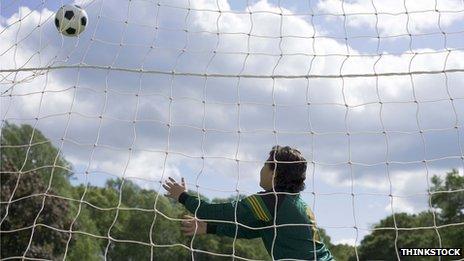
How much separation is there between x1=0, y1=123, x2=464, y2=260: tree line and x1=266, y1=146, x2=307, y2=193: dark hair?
51.7 feet

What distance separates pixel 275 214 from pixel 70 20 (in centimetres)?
353

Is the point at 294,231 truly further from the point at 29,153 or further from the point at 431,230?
the point at 431,230

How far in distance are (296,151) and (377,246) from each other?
3556 centimetres

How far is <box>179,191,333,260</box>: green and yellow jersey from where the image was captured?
4.26 m

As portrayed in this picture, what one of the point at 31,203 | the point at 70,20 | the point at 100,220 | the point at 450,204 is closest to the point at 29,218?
the point at 31,203

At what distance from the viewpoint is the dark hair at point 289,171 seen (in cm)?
448

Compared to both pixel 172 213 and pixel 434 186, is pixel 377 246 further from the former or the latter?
pixel 172 213

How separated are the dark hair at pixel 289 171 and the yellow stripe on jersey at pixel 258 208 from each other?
214mm

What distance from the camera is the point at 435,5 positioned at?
664cm

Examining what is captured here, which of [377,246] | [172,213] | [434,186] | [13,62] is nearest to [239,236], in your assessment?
[13,62]

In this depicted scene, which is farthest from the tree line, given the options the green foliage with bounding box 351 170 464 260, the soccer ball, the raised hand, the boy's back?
the boy's back

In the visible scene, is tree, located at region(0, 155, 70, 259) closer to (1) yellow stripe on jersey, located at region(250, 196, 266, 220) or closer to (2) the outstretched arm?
(2) the outstretched arm

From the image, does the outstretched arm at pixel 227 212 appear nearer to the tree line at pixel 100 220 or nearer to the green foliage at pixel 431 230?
the green foliage at pixel 431 230

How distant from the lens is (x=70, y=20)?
6.77 meters
